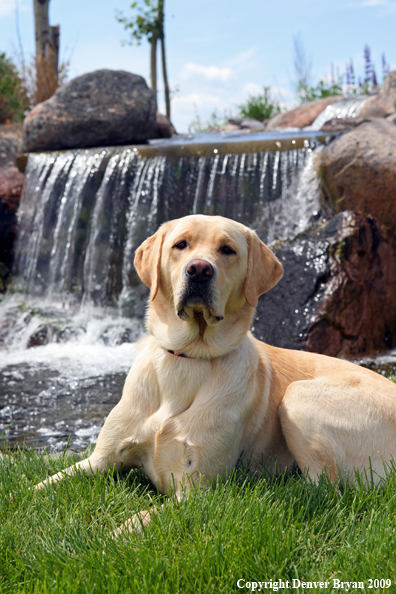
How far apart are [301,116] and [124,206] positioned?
8005 millimetres

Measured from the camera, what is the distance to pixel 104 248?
882cm

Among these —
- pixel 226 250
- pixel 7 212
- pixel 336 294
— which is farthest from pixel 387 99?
pixel 226 250

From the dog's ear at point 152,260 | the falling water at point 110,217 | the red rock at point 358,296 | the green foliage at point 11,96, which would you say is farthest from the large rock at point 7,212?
the dog's ear at point 152,260

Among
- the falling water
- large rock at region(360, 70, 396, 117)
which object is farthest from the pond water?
large rock at region(360, 70, 396, 117)

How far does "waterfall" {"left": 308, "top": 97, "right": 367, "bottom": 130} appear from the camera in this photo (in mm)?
13315

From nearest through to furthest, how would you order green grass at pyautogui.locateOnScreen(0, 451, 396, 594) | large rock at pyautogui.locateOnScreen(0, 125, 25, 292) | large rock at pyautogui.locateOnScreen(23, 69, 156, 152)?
green grass at pyautogui.locateOnScreen(0, 451, 396, 594), large rock at pyautogui.locateOnScreen(0, 125, 25, 292), large rock at pyautogui.locateOnScreen(23, 69, 156, 152)

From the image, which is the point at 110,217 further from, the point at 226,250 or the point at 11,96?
the point at 11,96

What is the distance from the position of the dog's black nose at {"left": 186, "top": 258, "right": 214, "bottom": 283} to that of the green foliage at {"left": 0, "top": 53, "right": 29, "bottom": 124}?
14.1 m

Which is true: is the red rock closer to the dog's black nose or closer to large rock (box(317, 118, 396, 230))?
large rock (box(317, 118, 396, 230))

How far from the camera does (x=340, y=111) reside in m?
13.7

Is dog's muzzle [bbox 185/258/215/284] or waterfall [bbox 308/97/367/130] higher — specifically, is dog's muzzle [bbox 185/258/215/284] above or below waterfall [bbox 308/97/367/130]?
below

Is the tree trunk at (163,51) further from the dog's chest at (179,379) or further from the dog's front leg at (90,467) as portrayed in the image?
the dog's front leg at (90,467)

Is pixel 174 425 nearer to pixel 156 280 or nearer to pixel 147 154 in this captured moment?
pixel 156 280

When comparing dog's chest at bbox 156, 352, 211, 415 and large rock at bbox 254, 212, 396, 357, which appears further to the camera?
large rock at bbox 254, 212, 396, 357
